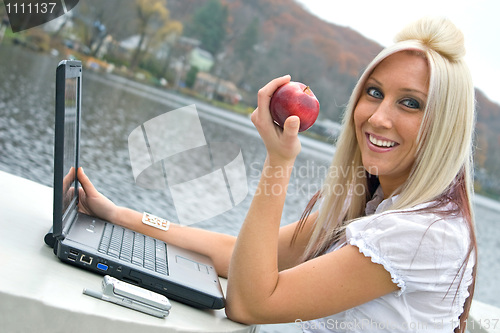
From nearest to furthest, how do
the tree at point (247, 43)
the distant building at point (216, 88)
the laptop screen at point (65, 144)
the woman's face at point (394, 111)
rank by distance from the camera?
the laptop screen at point (65, 144) < the woman's face at point (394, 111) < the distant building at point (216, 88) < the tree at point (247, 43)

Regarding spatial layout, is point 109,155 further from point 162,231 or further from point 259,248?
point 259,248

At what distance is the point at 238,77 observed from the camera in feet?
62.4

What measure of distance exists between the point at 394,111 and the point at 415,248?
10.5 inches

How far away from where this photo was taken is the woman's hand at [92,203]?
1.08 meters

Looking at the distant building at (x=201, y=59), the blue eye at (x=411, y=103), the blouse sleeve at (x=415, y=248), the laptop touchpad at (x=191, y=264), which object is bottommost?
the distant building at (x=201, y=59)

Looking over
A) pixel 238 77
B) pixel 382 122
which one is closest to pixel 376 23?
pixel 238 77

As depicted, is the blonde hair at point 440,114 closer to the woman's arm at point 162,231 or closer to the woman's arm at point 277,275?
the woman's arm at point 277,275

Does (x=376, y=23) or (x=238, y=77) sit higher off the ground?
(x=376, y=23)

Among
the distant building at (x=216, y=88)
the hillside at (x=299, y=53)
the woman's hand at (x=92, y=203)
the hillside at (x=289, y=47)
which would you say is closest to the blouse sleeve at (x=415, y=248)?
the woman's hand at (x=92, y=203)

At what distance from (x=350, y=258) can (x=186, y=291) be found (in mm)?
247

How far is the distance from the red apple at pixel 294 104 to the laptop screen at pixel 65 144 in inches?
12.1

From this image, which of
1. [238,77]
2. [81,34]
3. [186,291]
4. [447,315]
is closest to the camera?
[186,291]

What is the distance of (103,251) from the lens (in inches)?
31.9

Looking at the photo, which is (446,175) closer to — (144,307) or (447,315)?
(447,315)
